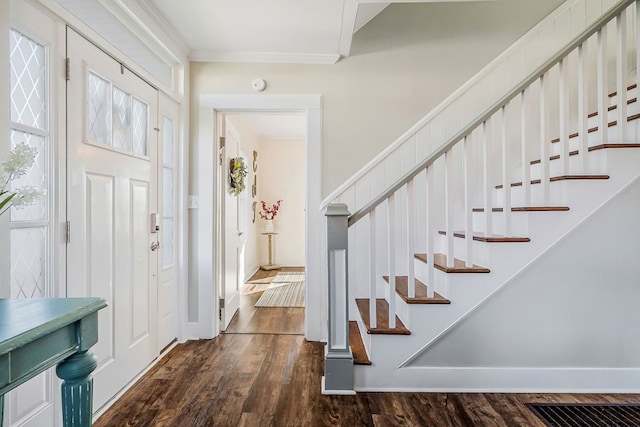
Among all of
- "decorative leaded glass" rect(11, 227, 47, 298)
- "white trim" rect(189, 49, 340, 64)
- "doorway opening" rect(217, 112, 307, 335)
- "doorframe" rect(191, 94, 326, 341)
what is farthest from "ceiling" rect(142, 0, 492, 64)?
"decorative leaded glass" rect(11, 227, 47, 298)

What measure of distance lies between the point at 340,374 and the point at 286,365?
1.68ft

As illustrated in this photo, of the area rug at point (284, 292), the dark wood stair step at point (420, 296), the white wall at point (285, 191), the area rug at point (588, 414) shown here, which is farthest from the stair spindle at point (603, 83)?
the white wall at point (285, 191)

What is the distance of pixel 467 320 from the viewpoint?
2016mm

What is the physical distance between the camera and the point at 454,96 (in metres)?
2.81

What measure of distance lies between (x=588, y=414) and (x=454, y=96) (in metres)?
2.24

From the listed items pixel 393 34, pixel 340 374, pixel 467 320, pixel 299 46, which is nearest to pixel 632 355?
pixel 467 320

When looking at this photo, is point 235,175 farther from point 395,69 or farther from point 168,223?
point 395,69

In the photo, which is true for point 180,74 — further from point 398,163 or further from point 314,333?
point 314,333

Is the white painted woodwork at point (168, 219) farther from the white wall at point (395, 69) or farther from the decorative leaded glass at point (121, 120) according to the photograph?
the white wall at point (395, 69)

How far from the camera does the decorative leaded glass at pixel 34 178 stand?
4.63ft

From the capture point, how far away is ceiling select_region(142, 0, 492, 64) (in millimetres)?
2219

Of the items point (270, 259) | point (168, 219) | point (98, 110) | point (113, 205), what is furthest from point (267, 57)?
point (270, 259)

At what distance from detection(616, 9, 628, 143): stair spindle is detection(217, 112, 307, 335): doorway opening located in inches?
79.3

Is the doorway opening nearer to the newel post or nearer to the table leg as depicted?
the newel post
